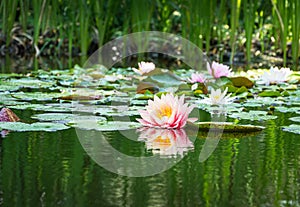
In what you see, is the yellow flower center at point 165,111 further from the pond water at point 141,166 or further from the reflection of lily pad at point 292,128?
the reflection of lily pad at point 292,128

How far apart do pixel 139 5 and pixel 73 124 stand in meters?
2.90

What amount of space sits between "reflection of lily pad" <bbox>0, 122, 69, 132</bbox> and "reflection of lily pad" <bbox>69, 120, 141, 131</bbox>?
5cm

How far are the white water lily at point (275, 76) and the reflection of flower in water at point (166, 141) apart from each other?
1458 mm

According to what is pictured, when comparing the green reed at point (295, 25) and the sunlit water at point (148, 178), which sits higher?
the green reed at point (295, 25)

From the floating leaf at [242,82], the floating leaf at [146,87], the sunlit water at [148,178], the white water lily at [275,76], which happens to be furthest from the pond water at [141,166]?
the white water lily at [275,76]

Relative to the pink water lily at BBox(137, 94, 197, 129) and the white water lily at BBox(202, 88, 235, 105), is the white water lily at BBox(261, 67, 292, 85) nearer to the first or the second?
the white water lily at BBox(202, 88, 235, 105)

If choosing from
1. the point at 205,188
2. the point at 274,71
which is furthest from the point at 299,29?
the point at 205,188

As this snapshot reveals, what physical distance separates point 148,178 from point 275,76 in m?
1.93

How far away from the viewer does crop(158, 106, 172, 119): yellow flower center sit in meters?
1.39

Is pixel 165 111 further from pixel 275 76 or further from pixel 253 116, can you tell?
A: pixel 275 76

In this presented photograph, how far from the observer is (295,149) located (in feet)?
4.09

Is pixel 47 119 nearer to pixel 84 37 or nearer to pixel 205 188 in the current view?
pixel 205 188

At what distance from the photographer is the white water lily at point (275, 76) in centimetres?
280

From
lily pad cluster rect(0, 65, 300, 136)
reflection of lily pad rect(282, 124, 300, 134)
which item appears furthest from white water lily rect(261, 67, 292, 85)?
reflection of lily pad rect(282, 124, 300, 134)
